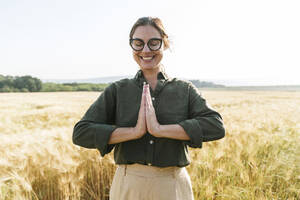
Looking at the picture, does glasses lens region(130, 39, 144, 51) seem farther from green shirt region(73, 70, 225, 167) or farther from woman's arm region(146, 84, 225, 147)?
woman's arm region(146, 84, 225, 147)

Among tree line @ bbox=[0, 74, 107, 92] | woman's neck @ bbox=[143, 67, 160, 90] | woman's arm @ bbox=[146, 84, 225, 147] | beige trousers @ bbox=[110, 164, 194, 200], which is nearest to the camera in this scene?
woman's arm @ bbox=[146, 84, 225, 147]

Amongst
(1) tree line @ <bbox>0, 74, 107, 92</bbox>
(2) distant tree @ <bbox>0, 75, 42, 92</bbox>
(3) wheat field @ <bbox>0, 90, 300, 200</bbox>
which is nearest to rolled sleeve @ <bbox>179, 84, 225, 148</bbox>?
(3) wheat field @ <bbox>0, 90, 300, 200</bbox>

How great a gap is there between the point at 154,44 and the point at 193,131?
59 centimetres

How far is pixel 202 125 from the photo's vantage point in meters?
1.36

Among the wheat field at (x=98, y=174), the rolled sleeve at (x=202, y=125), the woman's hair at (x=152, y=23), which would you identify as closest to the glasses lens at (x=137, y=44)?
the woman's hair at (x=152, y=23)

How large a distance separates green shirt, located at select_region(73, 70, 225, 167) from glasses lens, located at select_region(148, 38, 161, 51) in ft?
0.69

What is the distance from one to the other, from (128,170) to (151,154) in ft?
0.71

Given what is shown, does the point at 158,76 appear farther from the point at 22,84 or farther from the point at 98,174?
the point at 22,84

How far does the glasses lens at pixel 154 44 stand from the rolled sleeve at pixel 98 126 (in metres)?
0.38

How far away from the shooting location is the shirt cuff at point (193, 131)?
4.34 ft

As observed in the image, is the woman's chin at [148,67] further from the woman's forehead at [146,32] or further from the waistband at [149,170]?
the waistband at [149,170]

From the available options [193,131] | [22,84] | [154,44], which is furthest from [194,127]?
[22,84]

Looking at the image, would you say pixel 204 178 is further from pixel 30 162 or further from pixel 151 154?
pixel 30 162

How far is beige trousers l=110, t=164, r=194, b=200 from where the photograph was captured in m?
1.42
